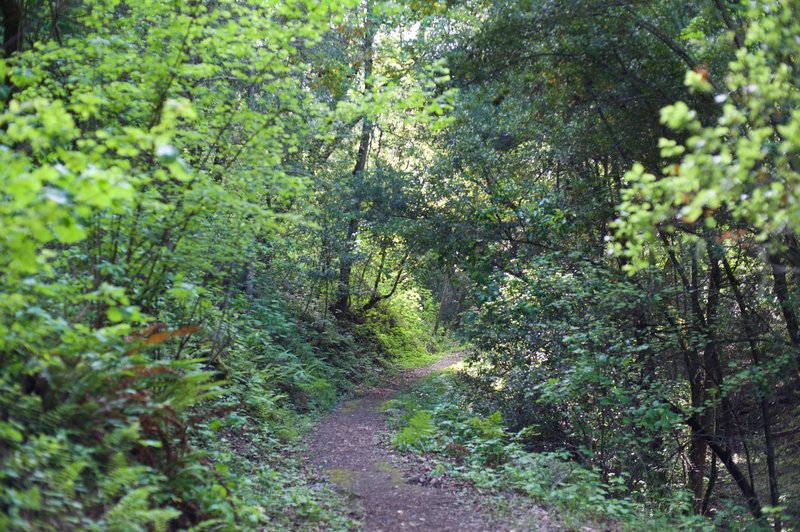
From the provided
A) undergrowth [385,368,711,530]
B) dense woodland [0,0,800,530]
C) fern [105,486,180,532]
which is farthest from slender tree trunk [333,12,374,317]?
fern [105,486,180,532]

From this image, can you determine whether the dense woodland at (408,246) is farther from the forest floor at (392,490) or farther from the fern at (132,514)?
the forest floor at (392,490)

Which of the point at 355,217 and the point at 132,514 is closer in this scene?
the point at 132,514

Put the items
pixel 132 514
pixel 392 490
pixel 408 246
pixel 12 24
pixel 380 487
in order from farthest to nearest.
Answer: pixel 408 246
pixel 380 487
pixel 392 490
pixel 12 24
pixel 132 514

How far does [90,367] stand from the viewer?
4086 mm

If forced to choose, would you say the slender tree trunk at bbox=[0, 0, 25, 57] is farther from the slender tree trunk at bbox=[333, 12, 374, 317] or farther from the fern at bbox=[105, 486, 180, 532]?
the slender tree trunk at bbox=[333, 12, 374, 317]

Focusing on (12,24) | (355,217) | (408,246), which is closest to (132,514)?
(12,24)

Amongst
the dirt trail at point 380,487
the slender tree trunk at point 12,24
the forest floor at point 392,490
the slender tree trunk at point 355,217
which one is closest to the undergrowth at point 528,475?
the forest floor at point 392,490

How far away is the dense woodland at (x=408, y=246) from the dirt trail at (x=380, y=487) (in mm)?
459

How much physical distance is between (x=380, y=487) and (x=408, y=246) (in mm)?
9768

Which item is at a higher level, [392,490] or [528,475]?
[392,490]

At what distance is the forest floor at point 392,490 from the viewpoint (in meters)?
6.21

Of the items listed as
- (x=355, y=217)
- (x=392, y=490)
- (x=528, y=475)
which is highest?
(x=355, y=217)

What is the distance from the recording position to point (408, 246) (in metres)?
16.6

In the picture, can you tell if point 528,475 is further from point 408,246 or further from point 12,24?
point 408,246
